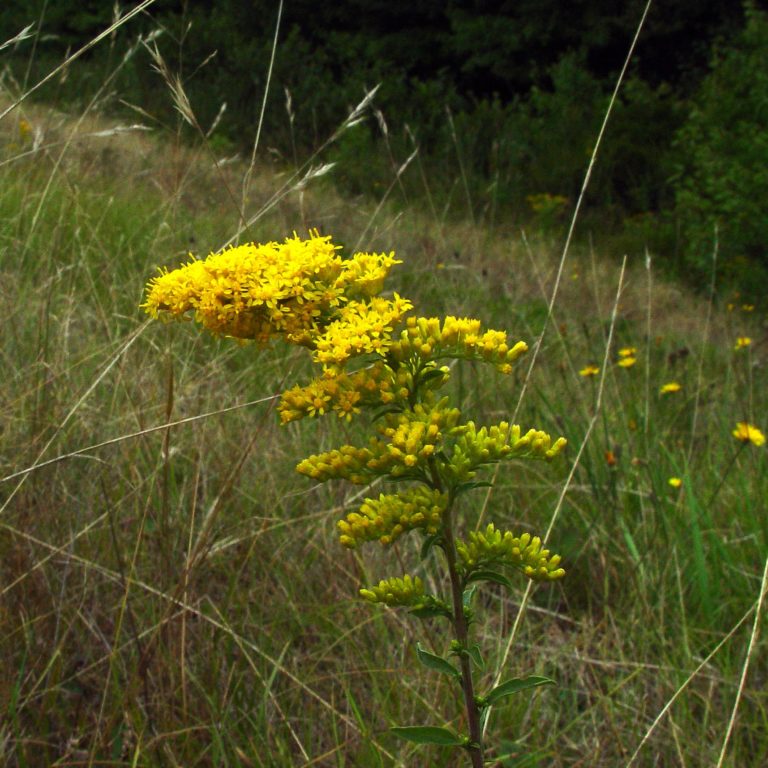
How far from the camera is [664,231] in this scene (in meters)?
9.50

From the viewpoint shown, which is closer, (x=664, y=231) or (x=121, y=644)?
(x=121, y=644)

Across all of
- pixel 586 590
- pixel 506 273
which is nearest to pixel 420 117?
pixel 506 273

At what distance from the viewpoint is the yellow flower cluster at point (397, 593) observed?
113 centimetres

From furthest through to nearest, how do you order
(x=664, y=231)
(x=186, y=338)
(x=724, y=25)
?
(x=724, y=25) → (x=664, y=231) → (x=186, y=338)

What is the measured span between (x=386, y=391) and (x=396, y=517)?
141mm

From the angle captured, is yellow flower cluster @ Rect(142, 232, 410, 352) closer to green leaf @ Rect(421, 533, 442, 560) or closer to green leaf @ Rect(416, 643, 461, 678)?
green leaf @ Rect(421, 533, 442, 560)

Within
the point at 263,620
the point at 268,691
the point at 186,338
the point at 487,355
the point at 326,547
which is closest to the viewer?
the point at 487,355

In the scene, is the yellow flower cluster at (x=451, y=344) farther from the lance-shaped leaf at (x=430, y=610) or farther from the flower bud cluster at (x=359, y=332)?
the lance-shaped leaf at (x=430, y=610)

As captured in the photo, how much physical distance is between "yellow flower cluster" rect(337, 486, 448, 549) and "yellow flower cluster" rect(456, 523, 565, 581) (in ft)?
0.20

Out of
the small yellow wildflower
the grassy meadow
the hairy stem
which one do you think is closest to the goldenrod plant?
the hairy stem

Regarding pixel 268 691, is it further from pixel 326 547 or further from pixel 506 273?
pixel 506 273

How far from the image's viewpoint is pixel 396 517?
3.67 ft

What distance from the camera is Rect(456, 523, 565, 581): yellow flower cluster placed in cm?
114

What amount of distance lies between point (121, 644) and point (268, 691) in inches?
13.1
